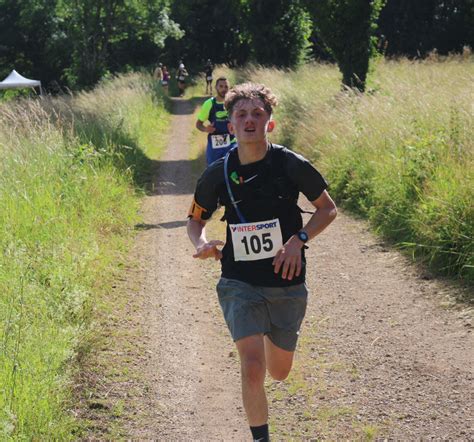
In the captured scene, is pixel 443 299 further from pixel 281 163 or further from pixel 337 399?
pixel 281 163

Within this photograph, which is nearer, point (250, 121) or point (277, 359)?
point (250, 121)

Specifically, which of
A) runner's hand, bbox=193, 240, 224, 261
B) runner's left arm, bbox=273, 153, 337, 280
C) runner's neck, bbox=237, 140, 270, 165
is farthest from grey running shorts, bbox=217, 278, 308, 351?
runner's neck, bbox=237, 140, 270, 165

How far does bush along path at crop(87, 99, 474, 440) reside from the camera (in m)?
4.79

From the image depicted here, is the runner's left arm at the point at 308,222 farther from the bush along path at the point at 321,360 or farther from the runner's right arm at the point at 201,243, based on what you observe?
the bush along path at the point at 321,360

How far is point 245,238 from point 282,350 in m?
0.66

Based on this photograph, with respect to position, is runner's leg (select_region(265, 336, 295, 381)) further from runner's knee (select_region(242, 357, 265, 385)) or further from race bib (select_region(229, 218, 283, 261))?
race bib (select_region(229, 218, 283, 261))

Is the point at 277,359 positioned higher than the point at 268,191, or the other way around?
the point at 268,191

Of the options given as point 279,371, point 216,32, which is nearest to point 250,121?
point 279,371

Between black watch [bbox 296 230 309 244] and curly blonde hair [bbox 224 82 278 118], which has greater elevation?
curly blonde hair [bbox 224 82 278 118]

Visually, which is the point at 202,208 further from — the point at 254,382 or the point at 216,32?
the point at 216,32

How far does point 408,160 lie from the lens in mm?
9766

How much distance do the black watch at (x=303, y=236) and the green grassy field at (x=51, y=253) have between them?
5.48 ft

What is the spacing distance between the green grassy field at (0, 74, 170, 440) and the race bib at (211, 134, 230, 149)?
159 centimetres

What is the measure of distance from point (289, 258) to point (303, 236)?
0.49 ft
